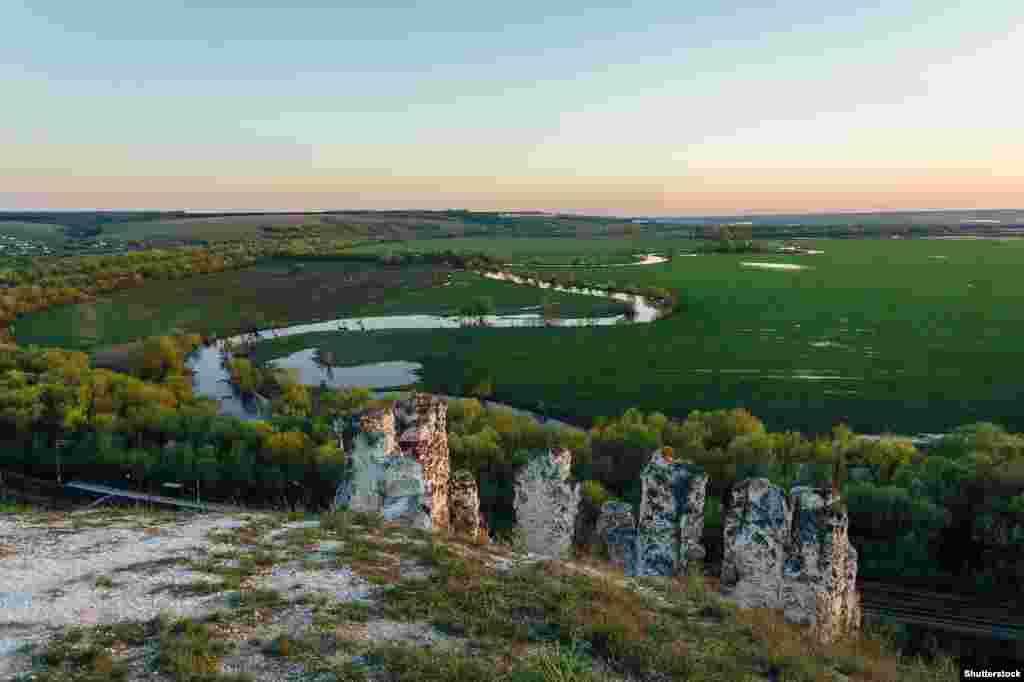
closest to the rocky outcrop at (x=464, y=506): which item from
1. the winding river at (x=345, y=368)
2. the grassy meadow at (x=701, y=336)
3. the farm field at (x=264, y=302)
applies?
the grassy meadow at (x=701, y=336)

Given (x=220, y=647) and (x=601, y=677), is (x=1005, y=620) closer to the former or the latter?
(x=601, y=677)

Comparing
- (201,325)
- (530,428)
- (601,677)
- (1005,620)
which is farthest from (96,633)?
(201,325)

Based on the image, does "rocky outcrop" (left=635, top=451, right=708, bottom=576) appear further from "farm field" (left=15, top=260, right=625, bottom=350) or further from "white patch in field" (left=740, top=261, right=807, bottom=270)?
"white patch in field" (left=740, top=261, right=807, bottom=270)

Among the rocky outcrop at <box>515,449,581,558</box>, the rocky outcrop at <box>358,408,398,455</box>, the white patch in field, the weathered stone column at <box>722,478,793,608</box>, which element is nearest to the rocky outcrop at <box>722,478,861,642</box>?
the weathered stone column at <box>722,478,793,608</box>

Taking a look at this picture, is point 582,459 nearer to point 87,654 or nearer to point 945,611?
point 945,611

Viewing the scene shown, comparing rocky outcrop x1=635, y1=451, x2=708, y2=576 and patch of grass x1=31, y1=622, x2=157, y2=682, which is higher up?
patch of grass x1=31, y1=622, x2=157, y2=682
